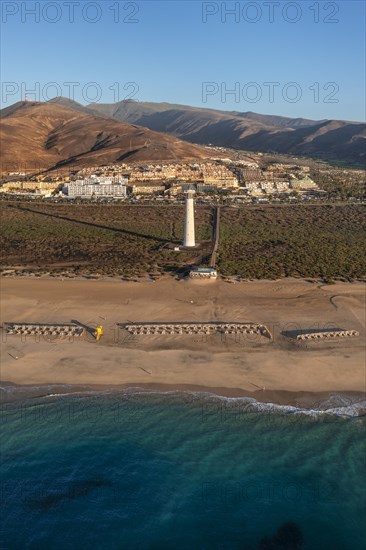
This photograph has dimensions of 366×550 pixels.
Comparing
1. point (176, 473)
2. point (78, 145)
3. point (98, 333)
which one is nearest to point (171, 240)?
point (98, 333)

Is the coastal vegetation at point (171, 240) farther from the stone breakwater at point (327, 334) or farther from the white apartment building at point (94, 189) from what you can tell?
the white apartment building at point (94, 189)

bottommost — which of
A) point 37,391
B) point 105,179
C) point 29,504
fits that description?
point 29,504

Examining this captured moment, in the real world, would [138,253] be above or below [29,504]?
above

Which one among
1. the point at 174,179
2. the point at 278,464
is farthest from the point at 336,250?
the point at 174,179

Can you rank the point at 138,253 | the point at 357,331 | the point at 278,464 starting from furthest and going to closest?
the point at 138,253 → the point at 357,331 → the point at 278,464

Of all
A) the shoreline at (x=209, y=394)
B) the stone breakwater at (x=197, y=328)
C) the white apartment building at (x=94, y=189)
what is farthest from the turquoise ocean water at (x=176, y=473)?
the white apartment building at (x=94, y=189)

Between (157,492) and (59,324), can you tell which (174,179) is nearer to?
(59,324)

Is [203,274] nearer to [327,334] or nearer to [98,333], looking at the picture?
[98,333]
